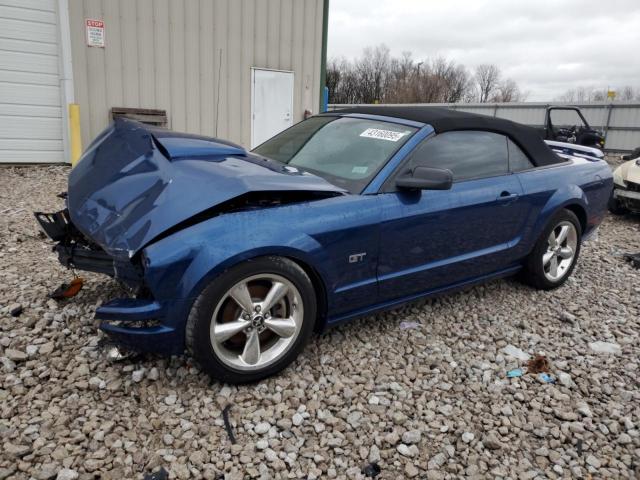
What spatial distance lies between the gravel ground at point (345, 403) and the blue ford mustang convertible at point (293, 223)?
0.26 metres

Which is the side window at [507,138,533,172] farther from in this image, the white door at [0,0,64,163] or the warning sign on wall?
the white door at [0,0,64,163]

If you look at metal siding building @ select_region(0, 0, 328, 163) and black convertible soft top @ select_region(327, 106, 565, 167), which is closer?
black convertible soft top @ select_region(327, 106, 565, 167)

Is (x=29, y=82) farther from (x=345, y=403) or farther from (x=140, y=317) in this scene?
(x=345, y=403)

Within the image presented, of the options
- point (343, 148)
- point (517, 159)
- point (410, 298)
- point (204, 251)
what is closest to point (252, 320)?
point (204, 251)

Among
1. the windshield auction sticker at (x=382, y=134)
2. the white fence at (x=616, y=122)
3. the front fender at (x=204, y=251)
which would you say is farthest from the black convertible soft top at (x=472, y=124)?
the white fence at (x=616, y=122)

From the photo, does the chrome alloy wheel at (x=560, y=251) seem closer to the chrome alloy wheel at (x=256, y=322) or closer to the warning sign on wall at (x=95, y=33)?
the chrome alloy wheel at (x=256, y=322)

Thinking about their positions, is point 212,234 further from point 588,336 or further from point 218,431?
point 588,336

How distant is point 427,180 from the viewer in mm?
2867

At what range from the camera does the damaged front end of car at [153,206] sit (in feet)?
7.61

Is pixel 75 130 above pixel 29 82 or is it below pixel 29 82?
below

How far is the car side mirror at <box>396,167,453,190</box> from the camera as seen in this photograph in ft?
9.30

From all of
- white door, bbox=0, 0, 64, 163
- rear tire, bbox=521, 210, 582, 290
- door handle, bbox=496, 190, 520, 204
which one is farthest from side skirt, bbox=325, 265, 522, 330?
white door, bbox=0, 0, 64, 163

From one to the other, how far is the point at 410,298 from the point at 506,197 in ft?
3.60

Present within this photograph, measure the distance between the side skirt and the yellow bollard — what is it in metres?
6.81
